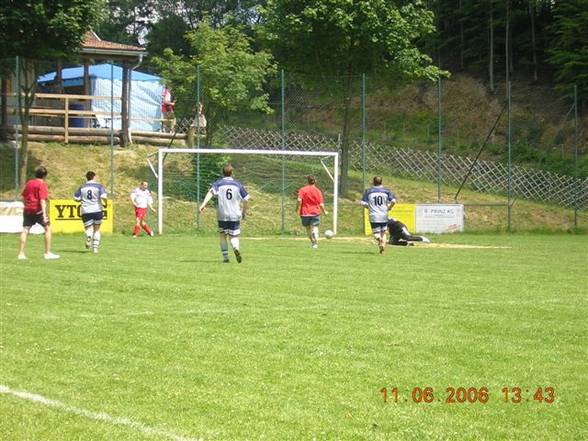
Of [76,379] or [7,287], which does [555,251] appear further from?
[76,379]

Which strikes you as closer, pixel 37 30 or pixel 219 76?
pixel 37 30

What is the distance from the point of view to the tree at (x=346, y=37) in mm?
40844

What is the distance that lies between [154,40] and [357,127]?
105 ft

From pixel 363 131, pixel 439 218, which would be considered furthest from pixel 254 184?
pixel 439 218

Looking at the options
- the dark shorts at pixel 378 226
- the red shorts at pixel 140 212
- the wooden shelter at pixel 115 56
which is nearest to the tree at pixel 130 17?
the wooden shelter at pixel 115 56

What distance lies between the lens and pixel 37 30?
35.7 meters

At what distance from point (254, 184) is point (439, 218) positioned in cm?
667

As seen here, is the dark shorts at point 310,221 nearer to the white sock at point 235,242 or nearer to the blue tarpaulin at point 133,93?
the white sock at point 235,242

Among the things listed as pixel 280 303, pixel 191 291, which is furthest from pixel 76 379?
pixel 191 291

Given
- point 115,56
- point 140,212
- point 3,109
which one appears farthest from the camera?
point 115,56

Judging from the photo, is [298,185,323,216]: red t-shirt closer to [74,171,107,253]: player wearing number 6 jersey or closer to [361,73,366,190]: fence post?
[74,171,107,253]: player wearing number 6 jersey

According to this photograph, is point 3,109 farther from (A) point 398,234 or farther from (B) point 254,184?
(A) point 398,234
